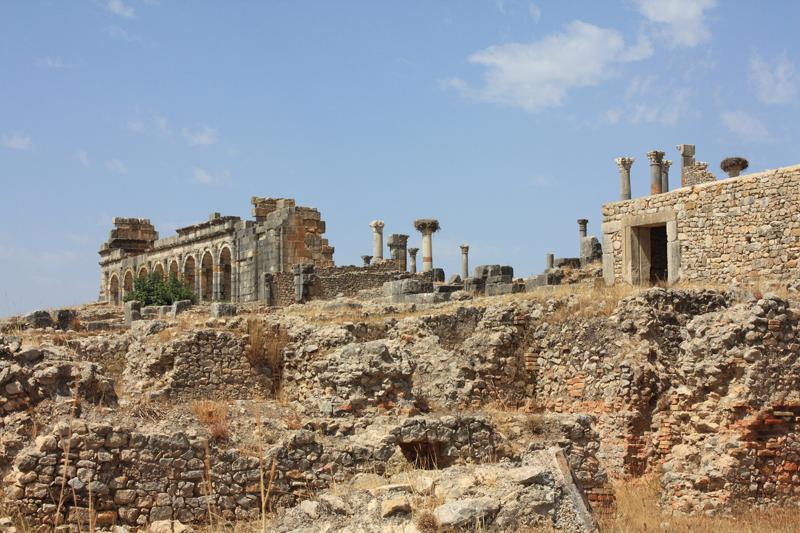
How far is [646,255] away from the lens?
2086 centimetres

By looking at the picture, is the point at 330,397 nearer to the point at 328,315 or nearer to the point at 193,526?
the point at 193,526

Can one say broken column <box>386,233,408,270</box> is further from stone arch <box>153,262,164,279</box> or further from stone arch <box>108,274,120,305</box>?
stone arch <box>108,274,120,305</box>

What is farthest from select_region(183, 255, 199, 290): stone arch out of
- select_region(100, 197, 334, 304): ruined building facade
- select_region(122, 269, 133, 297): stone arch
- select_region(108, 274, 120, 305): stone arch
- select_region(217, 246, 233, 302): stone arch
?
select_region(108, 274, 120, 305): stone arch

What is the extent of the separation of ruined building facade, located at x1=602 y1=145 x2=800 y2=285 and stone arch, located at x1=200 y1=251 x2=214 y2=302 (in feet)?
84.7

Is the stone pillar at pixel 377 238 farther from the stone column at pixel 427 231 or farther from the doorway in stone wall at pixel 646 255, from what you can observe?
the doorway in stone wall at pixel 646 255

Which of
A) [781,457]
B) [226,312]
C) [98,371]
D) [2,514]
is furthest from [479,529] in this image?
[226,312]

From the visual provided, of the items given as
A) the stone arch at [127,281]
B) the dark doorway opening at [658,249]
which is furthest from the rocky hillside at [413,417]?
the stone arch at [127,281]

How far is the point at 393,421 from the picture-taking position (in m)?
10.8

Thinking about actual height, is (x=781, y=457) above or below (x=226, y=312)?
below

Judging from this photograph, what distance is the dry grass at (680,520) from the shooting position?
34.6 feet

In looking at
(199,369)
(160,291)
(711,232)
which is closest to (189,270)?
(160,291)

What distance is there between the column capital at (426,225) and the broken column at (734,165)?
14.3 metres

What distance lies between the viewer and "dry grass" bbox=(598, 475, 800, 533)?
10.6m

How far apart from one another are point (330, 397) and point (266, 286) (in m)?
22.4
